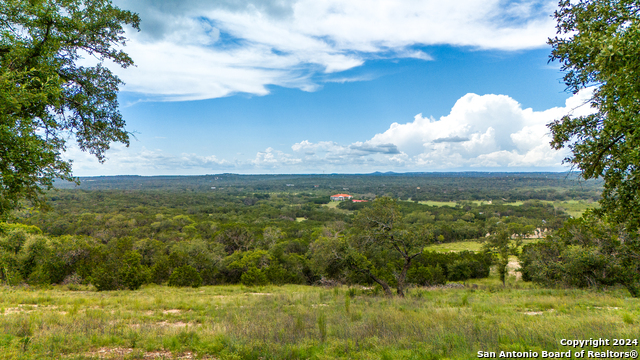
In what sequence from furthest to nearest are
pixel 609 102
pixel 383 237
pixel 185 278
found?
pixel 185 278
pixel 383 237
pixel 609 102

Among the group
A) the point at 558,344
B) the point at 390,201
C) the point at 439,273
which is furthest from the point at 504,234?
the point at 558,344

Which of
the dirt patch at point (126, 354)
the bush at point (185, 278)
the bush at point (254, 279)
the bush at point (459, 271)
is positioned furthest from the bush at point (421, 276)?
the dirt patch at point (126, 354)

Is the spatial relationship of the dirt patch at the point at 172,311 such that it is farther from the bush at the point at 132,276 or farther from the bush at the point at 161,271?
the bush at the point at 161,271

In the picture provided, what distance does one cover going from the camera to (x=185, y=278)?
24.3 metres

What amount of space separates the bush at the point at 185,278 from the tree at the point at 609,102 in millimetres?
25932

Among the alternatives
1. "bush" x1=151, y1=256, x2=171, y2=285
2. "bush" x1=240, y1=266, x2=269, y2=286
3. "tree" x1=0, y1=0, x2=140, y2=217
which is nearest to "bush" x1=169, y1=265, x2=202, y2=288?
"bush" x1=151, y1=256, x2=171, y2=285

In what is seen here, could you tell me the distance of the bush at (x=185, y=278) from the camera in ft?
78.9

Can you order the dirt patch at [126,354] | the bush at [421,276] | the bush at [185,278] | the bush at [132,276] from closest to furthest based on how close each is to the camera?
the dirt patch at [126,354] → the bush at [132,276] → the bush at [185,278] → the bush at [421,276]

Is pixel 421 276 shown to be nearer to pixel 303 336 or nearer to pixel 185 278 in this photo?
pixel 185 278

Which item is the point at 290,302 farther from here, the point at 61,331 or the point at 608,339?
the point at 608,339

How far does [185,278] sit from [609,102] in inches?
1069

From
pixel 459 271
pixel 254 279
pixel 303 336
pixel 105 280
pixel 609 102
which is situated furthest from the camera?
pixel 459 271

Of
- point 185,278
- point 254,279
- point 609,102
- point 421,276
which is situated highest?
point 609,102

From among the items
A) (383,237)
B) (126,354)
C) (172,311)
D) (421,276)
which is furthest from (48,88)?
(421,276)
